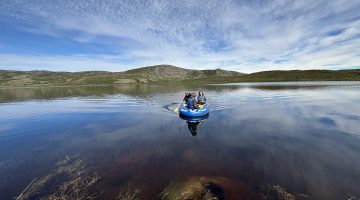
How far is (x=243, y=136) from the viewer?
53.8 ft

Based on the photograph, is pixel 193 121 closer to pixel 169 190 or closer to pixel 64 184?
pixel 169 190

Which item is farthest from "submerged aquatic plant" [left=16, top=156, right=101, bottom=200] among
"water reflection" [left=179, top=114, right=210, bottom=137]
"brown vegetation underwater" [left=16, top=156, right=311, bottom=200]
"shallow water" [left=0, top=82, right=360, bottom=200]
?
"water reflection" [left=179, top=114, right=210, bottom=137]

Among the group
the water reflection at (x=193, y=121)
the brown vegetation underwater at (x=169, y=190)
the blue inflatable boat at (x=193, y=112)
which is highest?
the blue inflatable boat at (x=193, y=112)

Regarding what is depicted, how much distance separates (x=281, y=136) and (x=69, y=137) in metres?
19.9

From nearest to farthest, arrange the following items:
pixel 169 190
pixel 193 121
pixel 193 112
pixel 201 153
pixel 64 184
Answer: pixel 169 190 → pixel 64 184 → pixel 201 153 → pixel 193 121 → pixel 193 112

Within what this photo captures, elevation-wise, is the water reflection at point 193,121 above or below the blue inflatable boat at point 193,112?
below

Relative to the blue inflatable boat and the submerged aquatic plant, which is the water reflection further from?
the submerged aquatic plant

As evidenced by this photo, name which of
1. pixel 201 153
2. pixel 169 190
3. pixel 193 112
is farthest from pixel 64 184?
pixel 193 112

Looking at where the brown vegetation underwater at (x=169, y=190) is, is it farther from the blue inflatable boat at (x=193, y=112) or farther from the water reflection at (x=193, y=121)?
the blue inflatable boat at (x=193, y=112)

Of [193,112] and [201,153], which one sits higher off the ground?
[193,112]

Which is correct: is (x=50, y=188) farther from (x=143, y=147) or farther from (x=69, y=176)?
(x=143, y=147)

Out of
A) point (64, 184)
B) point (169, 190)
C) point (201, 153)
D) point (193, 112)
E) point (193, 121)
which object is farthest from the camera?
point (193, 112)

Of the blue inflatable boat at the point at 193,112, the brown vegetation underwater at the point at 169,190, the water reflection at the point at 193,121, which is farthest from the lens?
the blue inflatable boat at the point at 193,112

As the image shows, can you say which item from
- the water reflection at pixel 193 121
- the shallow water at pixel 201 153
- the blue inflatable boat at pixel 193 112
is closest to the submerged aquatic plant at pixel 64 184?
the shallow water at pixel 201 153
